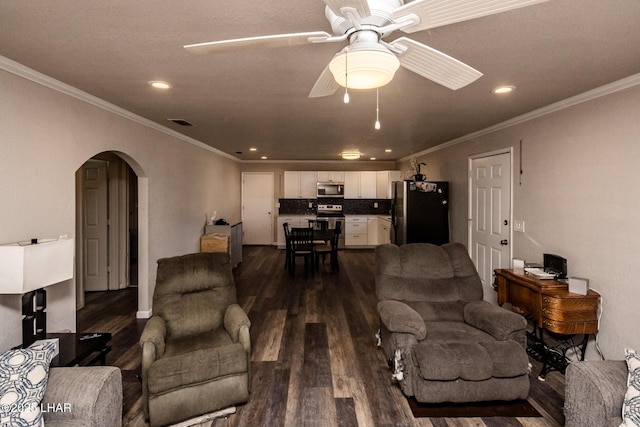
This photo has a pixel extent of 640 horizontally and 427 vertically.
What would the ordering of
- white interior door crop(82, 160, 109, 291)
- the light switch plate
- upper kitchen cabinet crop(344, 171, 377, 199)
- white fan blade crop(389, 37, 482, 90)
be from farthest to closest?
upper kitchen cabinet crop(344, 171, 377, 199), white interior door crop(82, 160, 109, 291), the light switch plate, white fan blade crop(389, 37, 482, 90)

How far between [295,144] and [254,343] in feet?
11.8

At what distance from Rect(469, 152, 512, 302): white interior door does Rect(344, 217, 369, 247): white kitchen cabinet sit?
4.18 m

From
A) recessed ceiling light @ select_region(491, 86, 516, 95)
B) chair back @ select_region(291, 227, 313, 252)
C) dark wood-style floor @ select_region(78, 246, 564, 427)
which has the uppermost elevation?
recessed ceiling light @ select_region(491, 86, 516, 95)

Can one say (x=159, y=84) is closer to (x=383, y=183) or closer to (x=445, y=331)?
(x=445, y=331)

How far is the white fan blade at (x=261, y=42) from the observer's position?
1277 mm

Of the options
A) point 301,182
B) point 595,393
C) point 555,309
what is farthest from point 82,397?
point 301,182

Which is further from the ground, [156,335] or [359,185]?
[359,185]

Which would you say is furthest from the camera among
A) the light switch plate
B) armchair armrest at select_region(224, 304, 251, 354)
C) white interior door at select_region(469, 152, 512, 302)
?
white interior door at select_region(469, 152, 512, 302)

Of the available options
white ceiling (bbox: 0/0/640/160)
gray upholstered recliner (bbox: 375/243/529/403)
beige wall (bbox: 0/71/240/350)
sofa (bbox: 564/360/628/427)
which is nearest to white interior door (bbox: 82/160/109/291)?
beige wall (bbox: 0/71/240/350)

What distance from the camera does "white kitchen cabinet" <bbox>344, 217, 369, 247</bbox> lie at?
29.5ft

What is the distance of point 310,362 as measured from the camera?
3.03 meters

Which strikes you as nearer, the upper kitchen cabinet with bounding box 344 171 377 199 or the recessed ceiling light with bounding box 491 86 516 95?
the recessed ceiling light with bounding box 491 86 516 95

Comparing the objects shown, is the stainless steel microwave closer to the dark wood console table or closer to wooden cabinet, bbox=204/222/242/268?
wooden cabinet, bbox=204/222/242/268

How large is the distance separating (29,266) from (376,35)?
2232 mm
